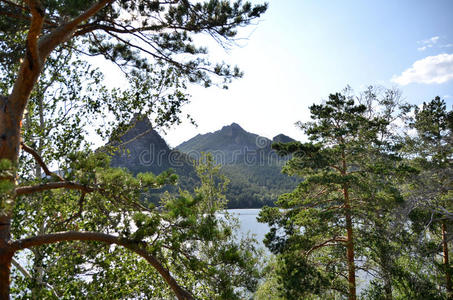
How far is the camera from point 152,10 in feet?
13.4

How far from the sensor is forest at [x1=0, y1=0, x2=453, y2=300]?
2580mm

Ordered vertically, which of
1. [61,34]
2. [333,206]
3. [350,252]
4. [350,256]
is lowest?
[350,256]

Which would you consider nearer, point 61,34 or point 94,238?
point 94,238

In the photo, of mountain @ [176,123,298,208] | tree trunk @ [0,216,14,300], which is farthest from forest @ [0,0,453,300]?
mountain @ [176,123,298,208]

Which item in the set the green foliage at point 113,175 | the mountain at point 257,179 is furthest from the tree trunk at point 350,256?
the mountain at point 257,179

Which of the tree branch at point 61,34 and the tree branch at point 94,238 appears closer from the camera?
the tree branch at point 94,238

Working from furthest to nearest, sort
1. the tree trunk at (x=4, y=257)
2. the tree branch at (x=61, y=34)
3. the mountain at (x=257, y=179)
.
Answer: the mountain at (x=257, y=179) < the tree branch at (x=61, y=34) < the tree trunk at (x=4, y=257)

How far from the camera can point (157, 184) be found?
8.91 feet

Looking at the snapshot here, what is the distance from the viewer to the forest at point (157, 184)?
258 centimetres

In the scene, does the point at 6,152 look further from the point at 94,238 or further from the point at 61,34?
the point at 61,34

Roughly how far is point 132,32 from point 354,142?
6.73 metres

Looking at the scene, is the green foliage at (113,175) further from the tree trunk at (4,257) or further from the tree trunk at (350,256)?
the tree trunk at (350,256)

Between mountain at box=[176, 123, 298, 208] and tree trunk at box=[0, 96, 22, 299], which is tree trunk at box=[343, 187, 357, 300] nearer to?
tree trunk at box=[0, 96, 22, 299]

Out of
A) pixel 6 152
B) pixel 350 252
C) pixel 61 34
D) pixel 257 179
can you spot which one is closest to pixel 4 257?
pixel 6 152
